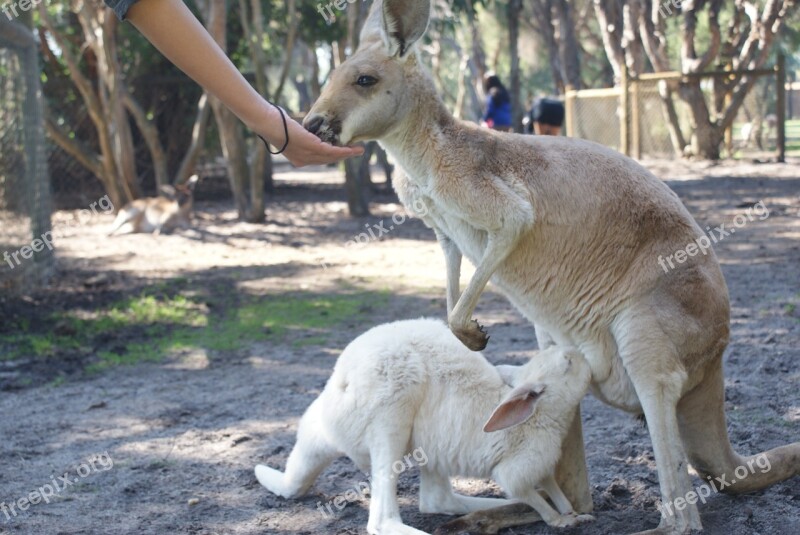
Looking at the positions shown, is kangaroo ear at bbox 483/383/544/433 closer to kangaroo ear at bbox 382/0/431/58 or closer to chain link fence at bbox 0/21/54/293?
kangaroo ear at bbox 382/0/431/58

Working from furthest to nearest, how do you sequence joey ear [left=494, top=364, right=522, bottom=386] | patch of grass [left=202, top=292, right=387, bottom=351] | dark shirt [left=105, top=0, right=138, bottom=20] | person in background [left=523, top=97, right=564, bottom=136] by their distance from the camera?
person in background [left=523, top=97, right=564, bottom=136] → patch of grass [left=202, top=292, right=387, bottom=351] → joey ear [left=494, top=364, right=522, bottom=386] → dark shirt [left=105, top=0, right=138, bottom=20]

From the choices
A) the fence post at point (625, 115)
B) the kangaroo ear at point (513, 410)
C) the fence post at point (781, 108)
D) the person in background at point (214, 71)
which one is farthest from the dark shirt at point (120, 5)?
the fence post at point (625, 115)

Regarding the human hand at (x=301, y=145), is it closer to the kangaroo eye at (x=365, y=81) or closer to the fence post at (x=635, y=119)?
the kangaroo eye at (x=365, y=81)

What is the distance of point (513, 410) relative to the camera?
2.70 m

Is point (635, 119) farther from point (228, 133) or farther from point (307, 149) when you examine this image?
point (307, 149)

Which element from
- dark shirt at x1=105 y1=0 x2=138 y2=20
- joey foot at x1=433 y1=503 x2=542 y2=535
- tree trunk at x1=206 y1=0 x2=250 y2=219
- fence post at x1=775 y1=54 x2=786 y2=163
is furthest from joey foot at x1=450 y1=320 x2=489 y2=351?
fence post at x1=775 y1=54 x2=786 y2=163

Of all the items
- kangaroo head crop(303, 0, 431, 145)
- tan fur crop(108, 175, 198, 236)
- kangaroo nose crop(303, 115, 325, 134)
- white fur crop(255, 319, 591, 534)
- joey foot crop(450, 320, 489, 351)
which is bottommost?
tan fur crop(108, 175, 198, 236)

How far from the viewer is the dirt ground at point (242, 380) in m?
3.02

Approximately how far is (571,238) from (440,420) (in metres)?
0.70

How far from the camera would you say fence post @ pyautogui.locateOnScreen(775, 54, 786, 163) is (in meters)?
14.1

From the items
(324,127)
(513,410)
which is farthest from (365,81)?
(513,410)

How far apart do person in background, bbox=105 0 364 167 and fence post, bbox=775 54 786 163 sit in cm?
1312

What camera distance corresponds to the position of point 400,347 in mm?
2939

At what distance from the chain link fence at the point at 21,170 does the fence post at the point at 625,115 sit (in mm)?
10205
